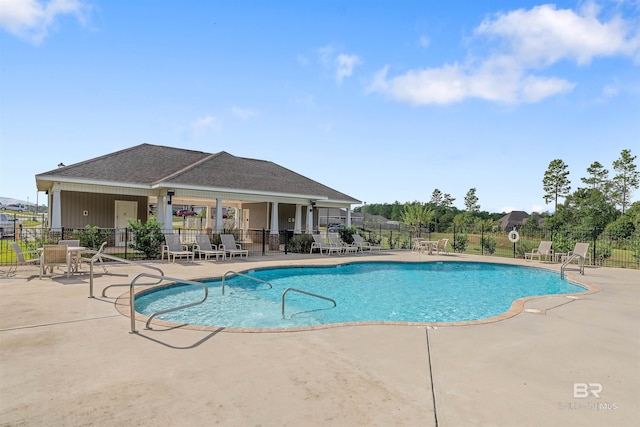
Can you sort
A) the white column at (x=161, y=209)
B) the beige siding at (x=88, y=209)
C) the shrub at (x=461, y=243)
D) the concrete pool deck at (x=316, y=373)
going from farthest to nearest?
the shrub at (x=461, y=243) < the white column at (x=161, y=209) < the beige siding at (x=88, y=209) < the concrete pool deck at (x=316, y=373)

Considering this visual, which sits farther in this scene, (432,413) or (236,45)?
(236,45)

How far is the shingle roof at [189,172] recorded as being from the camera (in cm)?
1712

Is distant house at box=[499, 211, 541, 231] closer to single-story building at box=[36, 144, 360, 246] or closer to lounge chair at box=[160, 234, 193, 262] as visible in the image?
single-story building at box=[36, 144, 360, 246]

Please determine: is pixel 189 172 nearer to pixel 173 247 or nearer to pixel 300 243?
pixel 173 247

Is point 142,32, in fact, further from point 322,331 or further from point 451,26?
point 322,331

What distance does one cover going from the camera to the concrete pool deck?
3182 mm

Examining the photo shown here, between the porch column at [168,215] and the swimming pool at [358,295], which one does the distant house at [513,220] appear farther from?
the porch column at [168,215]

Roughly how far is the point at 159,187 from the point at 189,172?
6.45 ft

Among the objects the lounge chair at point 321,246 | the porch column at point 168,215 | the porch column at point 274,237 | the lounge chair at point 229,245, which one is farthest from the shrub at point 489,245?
the porch column at point 168,215

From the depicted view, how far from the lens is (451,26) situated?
12898 millimetres

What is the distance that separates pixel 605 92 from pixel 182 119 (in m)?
16.8

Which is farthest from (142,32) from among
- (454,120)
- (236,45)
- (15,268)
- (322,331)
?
(454,120)

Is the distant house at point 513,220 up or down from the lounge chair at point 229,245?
up

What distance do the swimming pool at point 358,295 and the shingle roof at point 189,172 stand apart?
7080mm
